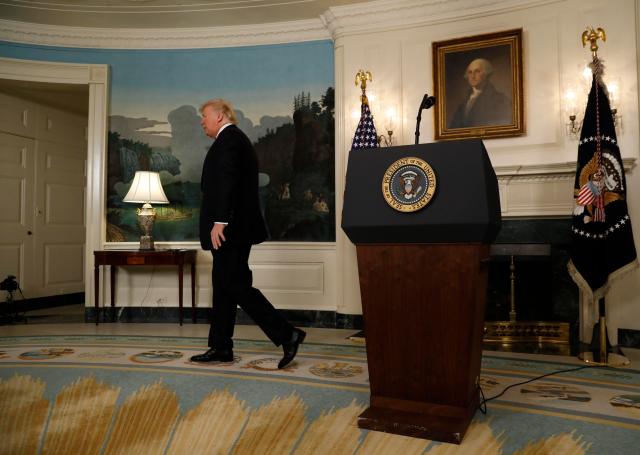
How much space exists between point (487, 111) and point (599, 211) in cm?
150

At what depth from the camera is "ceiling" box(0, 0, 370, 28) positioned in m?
5.08

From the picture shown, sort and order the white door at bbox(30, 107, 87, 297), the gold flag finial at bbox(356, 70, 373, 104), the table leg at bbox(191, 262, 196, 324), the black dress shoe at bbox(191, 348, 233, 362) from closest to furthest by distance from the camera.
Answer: the black dress shoe at bbox(191, 348, 233, 362) < the gold flag finial at bbox(356, 70, 373, 104) < the table leg at bbox(191, 262, 196, 324) < the white door at bbox(30, 107, 87, 297)

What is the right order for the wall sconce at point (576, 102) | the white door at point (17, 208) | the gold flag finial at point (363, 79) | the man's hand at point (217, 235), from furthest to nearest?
1. the white door at point (17, 208)
2. the gold flag finial at point (363, 79)
3. the wall sconce at point (576, 102)
4. the man's hand at point (217, 235)

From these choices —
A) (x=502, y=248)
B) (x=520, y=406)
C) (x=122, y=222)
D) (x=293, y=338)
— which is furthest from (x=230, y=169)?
(x=122, y=222)

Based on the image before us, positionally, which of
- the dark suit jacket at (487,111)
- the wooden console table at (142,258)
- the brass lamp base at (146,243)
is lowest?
the wooden console table at (142,258)

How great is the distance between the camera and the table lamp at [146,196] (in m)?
5.13

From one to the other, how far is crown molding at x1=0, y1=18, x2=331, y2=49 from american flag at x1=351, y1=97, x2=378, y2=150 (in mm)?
1267

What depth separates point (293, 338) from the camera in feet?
10.3

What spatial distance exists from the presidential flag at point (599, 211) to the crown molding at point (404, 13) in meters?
1.38

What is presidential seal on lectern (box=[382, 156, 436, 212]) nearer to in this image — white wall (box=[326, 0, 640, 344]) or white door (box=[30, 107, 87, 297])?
white wall (box=[326, 0, 640, 344])

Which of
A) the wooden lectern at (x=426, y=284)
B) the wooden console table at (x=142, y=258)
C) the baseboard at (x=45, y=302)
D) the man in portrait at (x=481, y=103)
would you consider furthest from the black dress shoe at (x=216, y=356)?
the baseboard at (x=45, y=302)

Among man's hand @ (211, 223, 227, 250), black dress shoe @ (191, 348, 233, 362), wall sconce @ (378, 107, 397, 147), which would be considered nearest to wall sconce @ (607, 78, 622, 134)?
wall sconce @ (378, 107, 397, 147)

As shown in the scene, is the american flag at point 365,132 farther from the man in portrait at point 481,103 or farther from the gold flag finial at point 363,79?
the man in portrait at point 481,103

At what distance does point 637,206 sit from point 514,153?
3.45 ft
